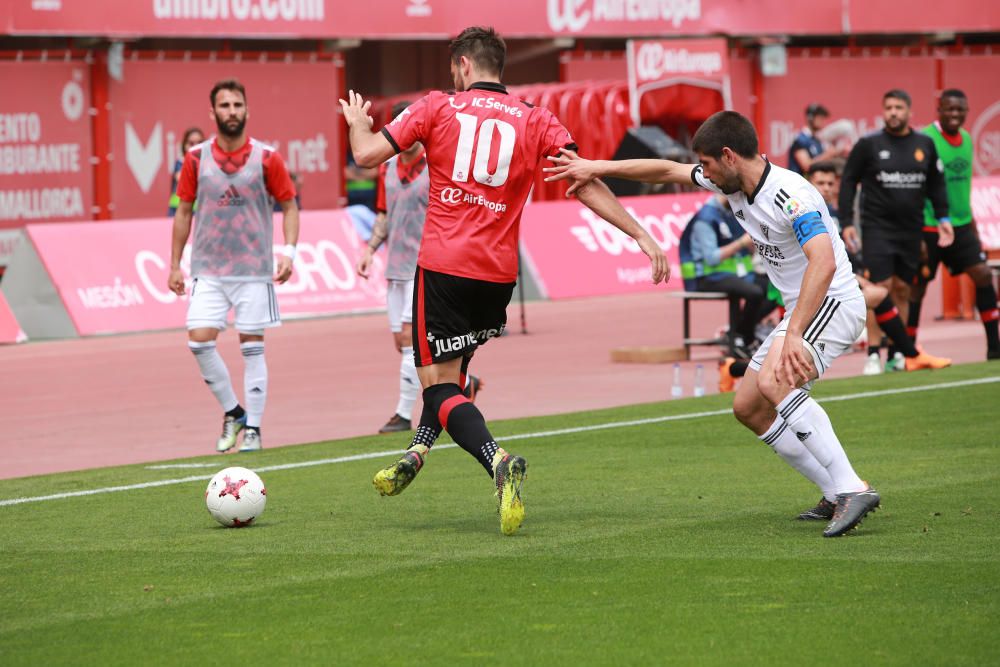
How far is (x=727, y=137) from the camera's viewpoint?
7.26 m

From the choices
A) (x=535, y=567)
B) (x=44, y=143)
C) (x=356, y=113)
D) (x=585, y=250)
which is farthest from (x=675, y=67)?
(x=535, y=567)

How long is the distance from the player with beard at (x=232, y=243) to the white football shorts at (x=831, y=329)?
14.9 ft

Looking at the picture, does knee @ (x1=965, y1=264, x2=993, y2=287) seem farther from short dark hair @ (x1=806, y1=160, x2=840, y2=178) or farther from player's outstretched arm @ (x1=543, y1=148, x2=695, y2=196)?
player's outstretched arm @ (x1=543, y1=148, x2=695, y2=196)

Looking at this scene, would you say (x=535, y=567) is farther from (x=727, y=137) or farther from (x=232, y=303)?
(x=232, y=303)

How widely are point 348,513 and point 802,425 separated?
2314mm

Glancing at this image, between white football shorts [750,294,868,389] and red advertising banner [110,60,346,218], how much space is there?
20724 millimetres

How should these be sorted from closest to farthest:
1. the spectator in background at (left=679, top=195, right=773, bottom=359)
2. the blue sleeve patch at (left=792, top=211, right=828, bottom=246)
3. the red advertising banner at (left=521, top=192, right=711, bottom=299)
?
1. the blue sleeve patch at (left=792, top=211, right=828, bottom=246)
2. the spectator in background at (left=679, top=195, right=773, bottom=359)
3. the red advertising banner at (left=521, top=192, right=711, bottom=299)

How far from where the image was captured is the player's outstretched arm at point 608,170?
7.77 m

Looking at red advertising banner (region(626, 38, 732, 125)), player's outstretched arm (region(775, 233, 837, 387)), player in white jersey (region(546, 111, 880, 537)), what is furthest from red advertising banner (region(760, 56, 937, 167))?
player's outstretched arm (region(775, 233, 837, 387))

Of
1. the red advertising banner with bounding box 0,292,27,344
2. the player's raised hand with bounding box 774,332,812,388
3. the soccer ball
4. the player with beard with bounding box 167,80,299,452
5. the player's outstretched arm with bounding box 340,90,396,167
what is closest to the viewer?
the player's raised hand with bounding box 774,332,812,388

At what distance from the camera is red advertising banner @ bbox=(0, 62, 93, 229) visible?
25547 millimetres

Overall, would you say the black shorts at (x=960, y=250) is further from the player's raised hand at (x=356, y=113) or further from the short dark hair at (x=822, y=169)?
the player's raised hand at (x=356, y=113)

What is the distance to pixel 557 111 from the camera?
2891 cm

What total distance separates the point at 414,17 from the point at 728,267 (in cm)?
1446
